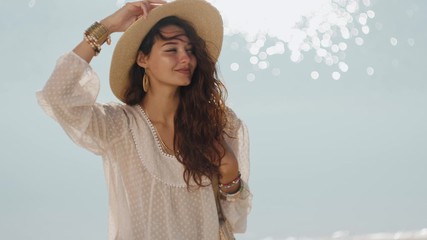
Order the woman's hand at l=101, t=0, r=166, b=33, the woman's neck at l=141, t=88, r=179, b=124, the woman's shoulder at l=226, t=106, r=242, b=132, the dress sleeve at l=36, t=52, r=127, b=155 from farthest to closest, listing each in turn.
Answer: the woman's shoulder at l=226, t=106, r=242, b=132
the woman's neck at l=141, t=88, r=179, b=124
the woman's hand at l=101, t=0, r=166, b=33
the dress sleeve at l=36, t=52, r=127, b=155

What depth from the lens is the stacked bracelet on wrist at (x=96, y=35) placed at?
2305 mm

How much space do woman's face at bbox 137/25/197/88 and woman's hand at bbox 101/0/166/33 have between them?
78 mm

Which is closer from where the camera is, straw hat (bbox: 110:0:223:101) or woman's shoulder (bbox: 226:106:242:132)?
straw hat (bbox: 110:0:223:101)

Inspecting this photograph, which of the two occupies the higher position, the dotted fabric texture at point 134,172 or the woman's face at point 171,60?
the woman's face at point 171,60

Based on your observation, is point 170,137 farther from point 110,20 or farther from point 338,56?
point 338,56

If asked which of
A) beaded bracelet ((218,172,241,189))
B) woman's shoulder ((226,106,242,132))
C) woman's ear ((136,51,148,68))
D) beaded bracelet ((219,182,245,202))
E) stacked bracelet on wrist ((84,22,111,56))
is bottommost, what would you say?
beaded bracelet ((219,182,245,202))

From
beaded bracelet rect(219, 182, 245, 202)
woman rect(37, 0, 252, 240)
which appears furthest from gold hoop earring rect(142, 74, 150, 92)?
beaded bracelet rect(219, 182, 245, 202)

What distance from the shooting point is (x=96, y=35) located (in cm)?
231

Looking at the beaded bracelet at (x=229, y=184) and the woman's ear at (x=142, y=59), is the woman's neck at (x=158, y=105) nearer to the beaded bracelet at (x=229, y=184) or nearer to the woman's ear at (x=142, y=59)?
the woman's ear at (x=142, y=59)

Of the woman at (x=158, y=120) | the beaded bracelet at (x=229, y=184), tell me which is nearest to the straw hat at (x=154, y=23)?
the woman at (x=158, y=120)

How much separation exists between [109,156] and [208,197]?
0.30 m

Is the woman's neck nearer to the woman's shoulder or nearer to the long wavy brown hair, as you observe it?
the long wavy brown hair

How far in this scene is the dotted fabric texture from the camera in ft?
7.48

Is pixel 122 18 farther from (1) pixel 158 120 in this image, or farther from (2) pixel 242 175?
(2) pixel 242 175
